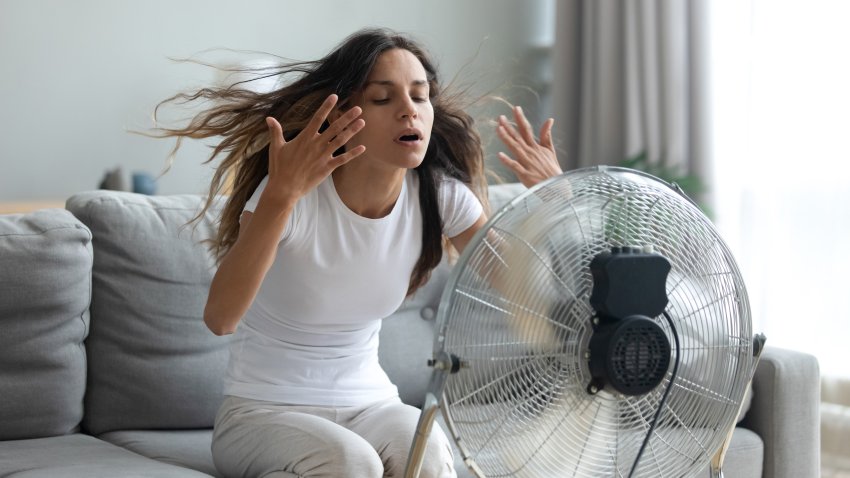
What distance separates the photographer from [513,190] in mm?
2352

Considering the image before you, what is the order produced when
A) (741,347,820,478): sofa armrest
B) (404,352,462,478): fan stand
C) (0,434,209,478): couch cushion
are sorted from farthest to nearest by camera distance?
(741,347,820,478): sofa armrest → (0,434,209,478): couch cushion → (404,352,462,478): fan stand

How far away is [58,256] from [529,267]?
96 centimetres

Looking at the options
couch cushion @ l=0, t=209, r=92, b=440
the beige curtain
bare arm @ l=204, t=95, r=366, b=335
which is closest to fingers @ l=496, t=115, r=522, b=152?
bare arm @ l=204, t=95, r=366, b=335

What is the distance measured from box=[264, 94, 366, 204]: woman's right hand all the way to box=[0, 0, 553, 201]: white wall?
2007 mm

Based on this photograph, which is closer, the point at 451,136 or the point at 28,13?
the point at 451,136

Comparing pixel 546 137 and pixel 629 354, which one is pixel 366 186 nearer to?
pixel 546 137

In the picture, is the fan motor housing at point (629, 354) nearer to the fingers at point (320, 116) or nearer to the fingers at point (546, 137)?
the fingers at point (320, 116)

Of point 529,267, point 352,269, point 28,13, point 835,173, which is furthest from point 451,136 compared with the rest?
point 28,13

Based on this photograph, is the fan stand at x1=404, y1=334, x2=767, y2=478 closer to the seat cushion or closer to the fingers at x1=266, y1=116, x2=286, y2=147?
the fingers at x1=266, y1=116, x2=286, y2=147

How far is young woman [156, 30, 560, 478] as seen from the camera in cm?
144

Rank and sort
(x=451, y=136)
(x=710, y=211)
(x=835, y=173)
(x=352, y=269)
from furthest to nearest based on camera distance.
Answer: (x=710, y=211) < (x=835, y=173) < (x=451, y=136) < (x=352, y=269)

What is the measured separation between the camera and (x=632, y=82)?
3.44 metres

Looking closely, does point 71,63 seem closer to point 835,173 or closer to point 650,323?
point 835,173

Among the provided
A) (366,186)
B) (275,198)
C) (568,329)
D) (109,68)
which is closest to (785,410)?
(366,186)
